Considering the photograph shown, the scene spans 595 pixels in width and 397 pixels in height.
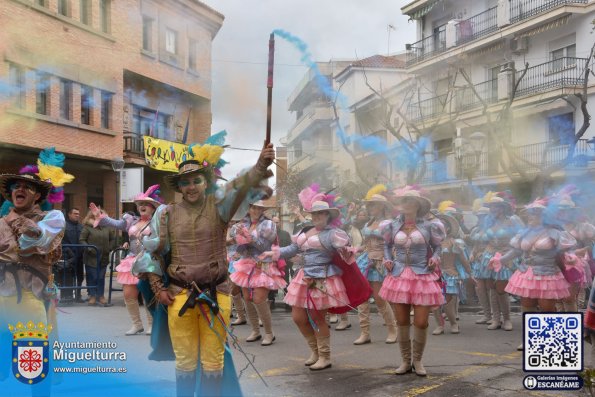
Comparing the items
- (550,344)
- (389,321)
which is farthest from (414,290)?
(389,321)

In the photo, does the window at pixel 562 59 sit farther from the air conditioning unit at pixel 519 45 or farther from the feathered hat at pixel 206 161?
the feathered hat at pixel 206 161

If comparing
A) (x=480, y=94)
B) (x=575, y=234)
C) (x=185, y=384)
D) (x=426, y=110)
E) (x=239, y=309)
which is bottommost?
(x=239, y=309)

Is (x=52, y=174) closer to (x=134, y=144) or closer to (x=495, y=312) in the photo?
(x=134, y=144)

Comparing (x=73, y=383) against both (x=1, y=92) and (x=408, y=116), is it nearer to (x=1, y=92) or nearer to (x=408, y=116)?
(x=1, y=92)

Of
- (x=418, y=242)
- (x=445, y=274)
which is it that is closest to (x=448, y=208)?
(x=445, y=274)

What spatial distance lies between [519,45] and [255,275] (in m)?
11.2

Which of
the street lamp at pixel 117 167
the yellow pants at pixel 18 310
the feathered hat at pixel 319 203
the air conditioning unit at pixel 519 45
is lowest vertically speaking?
the yellow pants at pixel 18 310

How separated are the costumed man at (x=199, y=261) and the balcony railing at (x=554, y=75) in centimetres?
1271

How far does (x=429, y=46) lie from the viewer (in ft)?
49.4

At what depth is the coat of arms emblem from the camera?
509 centimetres

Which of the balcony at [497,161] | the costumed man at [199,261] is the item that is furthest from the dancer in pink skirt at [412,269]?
the balcony at [497,161]

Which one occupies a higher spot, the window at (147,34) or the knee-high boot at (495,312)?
the window at (147,34)

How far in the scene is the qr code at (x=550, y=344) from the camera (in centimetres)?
517

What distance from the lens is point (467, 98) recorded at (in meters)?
16.7
